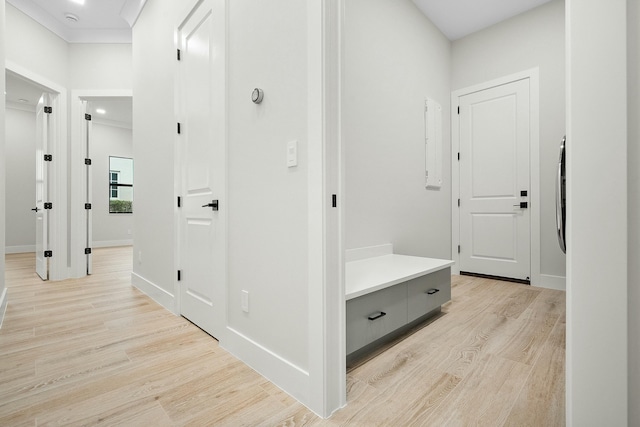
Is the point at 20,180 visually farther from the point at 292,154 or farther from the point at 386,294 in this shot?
the point at 386,294

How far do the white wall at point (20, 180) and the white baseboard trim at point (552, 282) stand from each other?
8487 mm

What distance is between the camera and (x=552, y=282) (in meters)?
3.20

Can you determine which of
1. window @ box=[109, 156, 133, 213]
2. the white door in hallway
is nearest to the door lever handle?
the white door in hallway

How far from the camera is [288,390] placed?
1381mm

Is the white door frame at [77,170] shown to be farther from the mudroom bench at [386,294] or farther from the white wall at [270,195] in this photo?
the mudroom bench at [386,294]

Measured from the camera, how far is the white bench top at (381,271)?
167 cm

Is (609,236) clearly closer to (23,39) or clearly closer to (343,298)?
(343,298)

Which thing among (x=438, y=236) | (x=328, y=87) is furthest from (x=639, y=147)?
(x=438, y=236)

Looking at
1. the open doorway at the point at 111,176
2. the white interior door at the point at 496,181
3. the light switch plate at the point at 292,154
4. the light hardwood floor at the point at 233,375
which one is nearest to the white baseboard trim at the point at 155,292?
the light hardwood floor at the point at 233,375

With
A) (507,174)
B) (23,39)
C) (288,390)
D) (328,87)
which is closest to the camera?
(328,87)

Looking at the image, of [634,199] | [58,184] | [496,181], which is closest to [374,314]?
[634,199]

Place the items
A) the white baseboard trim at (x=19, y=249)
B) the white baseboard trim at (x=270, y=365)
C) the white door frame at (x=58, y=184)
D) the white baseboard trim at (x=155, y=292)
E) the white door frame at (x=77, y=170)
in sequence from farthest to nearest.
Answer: the white baseboard trim at (x=19, y=249) < the white door frame at (x=77, y=170) < the white door frame at (x=58, y=184) < the white baseboard trim at (x=155, y=292) < the white baseboard trim at (x=270, y=365)

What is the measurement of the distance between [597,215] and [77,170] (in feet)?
15.5

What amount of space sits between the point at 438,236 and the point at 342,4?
3013mm
